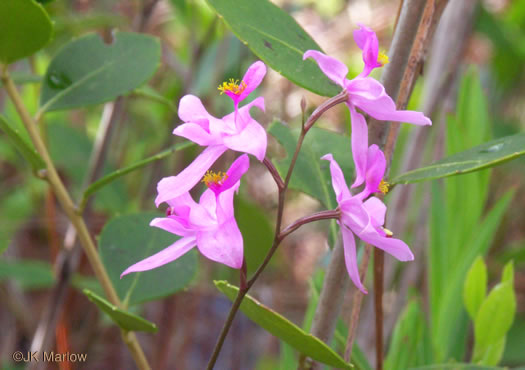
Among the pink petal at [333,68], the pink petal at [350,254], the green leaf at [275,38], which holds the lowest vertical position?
the pink petal at [350,254]

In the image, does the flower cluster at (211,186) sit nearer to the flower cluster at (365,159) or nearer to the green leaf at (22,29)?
the flower cluster at (365,159)

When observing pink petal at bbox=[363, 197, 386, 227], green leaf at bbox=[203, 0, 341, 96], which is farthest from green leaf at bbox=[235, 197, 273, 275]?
pink petal at bbox=[363, 197, 386, 227]

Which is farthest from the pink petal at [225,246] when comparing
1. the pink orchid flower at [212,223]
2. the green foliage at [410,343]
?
the green foliage at [410,343]

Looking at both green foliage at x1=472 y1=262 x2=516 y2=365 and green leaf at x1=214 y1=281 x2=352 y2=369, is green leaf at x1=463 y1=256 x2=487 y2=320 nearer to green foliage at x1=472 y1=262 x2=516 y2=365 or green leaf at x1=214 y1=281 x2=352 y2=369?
green foliage at x1=472 y1=262 x2=516 y2=365

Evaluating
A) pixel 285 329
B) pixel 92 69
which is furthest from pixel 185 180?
pixel 92 69

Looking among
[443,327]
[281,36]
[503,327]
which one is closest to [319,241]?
[443,327]

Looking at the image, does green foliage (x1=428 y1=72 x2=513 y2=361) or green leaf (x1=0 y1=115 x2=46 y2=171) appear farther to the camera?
green foliage (x1=428 y1=72 x2=513 y2=361)
